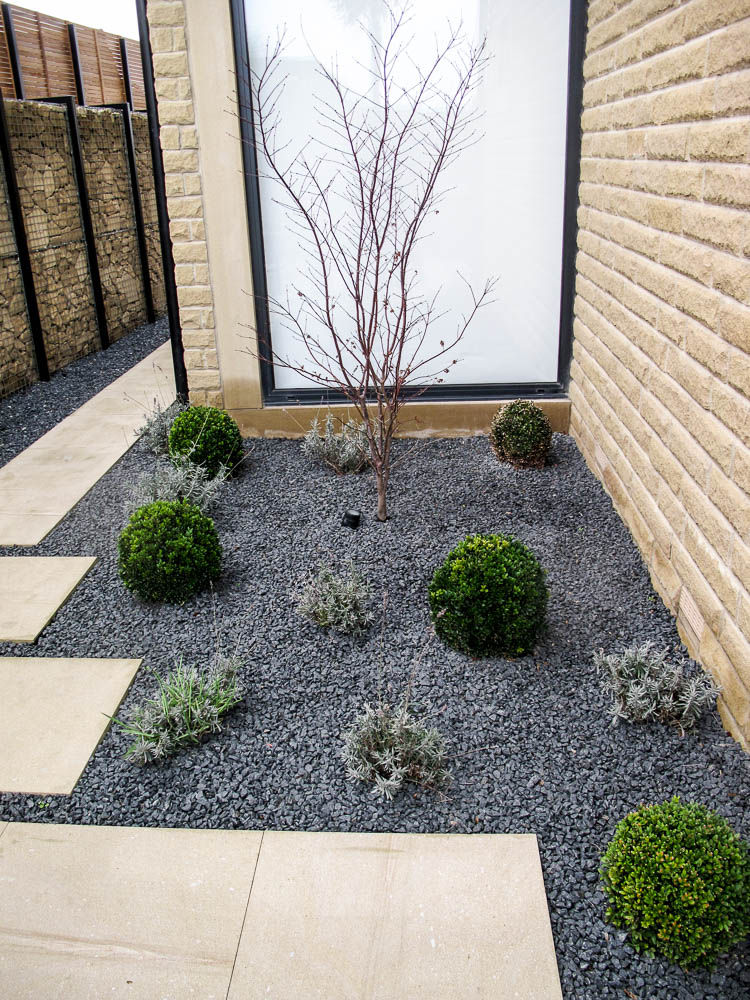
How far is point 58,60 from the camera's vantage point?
8273 mm

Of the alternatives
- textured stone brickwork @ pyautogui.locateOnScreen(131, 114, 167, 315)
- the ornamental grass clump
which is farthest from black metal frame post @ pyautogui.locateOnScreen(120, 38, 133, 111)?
the ornamental grass clump

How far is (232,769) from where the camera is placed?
264cm

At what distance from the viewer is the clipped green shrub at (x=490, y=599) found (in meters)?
2.99

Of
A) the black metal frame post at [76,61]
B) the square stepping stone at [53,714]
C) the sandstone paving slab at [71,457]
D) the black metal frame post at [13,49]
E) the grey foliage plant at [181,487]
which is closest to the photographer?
the square stepping stone at [53,714]

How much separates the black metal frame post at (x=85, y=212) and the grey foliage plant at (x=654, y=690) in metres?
6.84

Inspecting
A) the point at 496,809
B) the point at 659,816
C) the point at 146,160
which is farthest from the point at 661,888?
the point at 146,160

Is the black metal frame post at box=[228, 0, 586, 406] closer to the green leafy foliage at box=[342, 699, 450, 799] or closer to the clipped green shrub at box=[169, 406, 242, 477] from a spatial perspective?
the clipped green shrub at box=[169, 406, 242, 477]

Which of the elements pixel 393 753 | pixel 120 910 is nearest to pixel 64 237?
pixel 393 753

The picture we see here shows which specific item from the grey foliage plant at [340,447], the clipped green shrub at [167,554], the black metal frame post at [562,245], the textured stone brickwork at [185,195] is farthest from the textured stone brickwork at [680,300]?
the textured stone brickwork at [185,195]

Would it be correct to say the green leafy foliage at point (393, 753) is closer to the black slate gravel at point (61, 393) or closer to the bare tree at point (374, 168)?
the bare tree at point (374, 168)

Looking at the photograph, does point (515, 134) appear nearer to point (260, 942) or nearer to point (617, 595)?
point (617, 595)

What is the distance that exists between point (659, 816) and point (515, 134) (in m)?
4.28

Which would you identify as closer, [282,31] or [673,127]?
[673,127]

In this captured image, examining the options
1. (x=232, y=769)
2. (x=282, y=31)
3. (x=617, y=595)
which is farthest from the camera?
(x=282, y=31)
